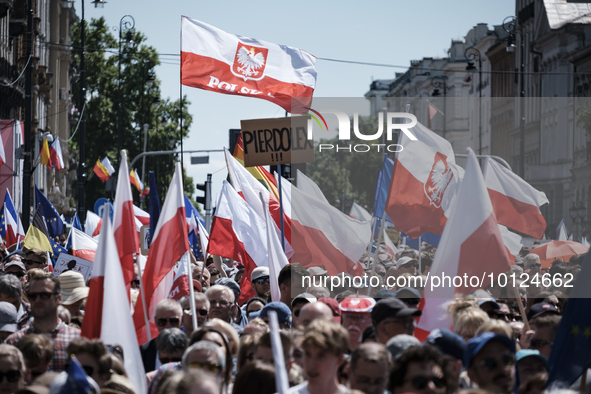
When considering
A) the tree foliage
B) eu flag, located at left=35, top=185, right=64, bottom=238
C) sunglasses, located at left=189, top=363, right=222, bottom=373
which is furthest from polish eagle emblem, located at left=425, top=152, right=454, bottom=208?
the tree foliage

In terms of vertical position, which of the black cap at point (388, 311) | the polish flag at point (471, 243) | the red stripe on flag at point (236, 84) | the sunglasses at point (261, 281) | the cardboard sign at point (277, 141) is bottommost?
the sunglasses at point (261, 281)

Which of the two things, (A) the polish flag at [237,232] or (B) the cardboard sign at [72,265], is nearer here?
(B) the cardboard sign at [72,265]

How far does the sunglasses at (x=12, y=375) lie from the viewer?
5695mm

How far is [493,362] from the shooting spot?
18.1 ft

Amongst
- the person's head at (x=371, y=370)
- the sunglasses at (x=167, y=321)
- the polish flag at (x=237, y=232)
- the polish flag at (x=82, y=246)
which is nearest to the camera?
the person's head at (x=371, y=370)

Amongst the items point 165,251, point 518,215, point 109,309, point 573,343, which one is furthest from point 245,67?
point 573,343

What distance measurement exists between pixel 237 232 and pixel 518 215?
3.86 m

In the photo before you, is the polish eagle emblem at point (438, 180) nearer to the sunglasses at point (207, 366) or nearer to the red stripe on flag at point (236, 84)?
the red stripe on flag at point (236, 84)

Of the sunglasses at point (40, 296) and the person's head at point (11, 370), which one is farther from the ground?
the sunglasses at point (40, 296)

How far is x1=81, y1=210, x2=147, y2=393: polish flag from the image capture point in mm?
6809

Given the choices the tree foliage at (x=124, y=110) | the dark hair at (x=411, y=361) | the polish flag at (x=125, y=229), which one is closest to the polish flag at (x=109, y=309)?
the polish flag at (x=125, y=229)

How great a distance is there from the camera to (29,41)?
2109 cm

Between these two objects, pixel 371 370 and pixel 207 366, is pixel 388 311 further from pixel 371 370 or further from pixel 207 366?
pixel 207 366

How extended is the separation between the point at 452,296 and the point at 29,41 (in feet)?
50.8
